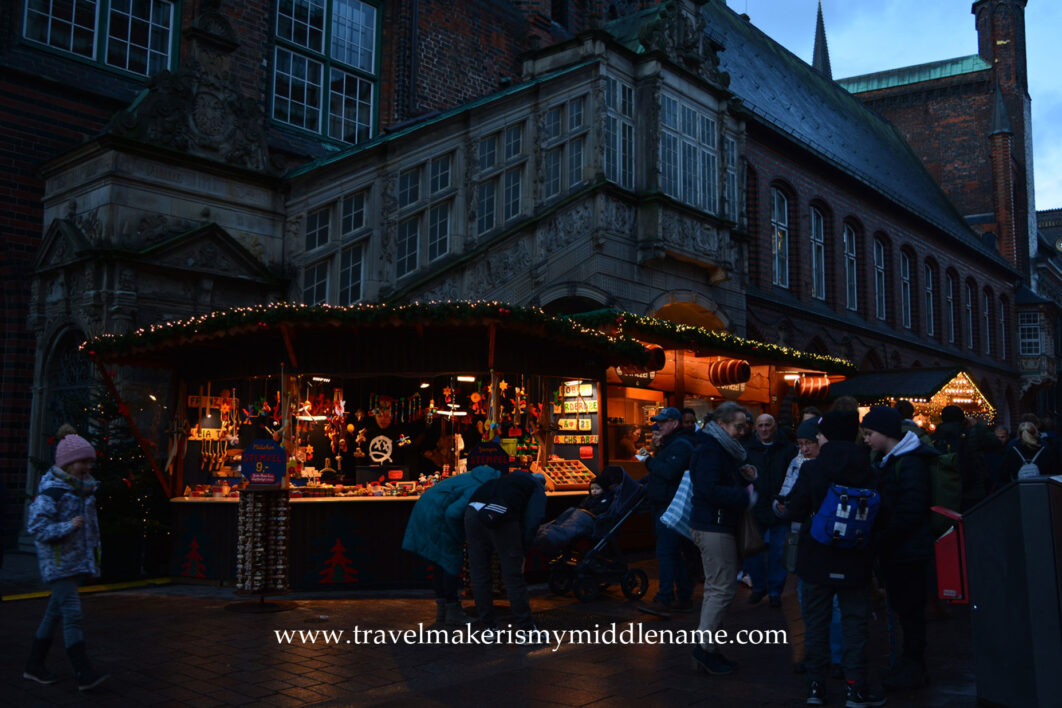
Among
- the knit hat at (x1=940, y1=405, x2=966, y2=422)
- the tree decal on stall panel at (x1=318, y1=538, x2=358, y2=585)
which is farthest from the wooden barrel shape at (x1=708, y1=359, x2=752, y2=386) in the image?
the tree decal on stall panel at (x1=318, y1=538, x2=358, y2=585)

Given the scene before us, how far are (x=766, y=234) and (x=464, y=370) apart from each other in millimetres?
15970

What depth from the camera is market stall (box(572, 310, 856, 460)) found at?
14.1m

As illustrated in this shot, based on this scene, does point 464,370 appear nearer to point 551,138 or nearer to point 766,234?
point 551,138

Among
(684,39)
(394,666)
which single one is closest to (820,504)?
(394,666)

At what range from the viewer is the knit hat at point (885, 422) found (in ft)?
19.3

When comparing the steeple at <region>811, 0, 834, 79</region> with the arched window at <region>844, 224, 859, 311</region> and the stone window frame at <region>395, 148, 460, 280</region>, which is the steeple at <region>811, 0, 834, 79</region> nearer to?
the arched window at <region>844, 224, 859, 311</region>

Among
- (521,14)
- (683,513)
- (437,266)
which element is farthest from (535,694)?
(521,14)

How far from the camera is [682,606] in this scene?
8938mm

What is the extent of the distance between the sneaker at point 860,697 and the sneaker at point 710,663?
→ 94 centimetres

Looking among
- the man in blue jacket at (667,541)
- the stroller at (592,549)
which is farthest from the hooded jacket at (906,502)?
the stroller at (592,549)

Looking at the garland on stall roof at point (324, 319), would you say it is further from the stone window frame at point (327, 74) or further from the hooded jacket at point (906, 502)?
the stone window frame at point (327, 74)

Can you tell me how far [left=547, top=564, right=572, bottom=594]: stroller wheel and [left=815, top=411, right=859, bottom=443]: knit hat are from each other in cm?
452

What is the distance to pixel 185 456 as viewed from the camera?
38.4ft

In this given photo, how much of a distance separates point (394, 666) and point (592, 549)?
3.32 m
